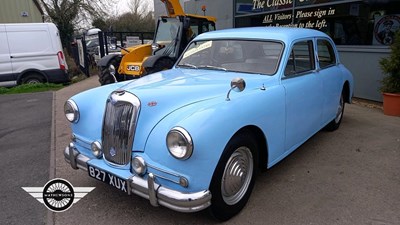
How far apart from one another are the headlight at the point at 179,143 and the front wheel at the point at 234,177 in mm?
371

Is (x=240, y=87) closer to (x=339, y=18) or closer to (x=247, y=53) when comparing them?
(x=247, y=53)

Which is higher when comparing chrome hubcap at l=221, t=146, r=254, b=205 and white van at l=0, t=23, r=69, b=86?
white van at l=0, t=23, r=69, b=86

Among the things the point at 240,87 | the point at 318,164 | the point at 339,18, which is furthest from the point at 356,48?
the point at 240,87

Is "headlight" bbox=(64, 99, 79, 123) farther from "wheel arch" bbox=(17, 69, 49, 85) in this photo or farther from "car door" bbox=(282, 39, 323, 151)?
"wheel arch" bbox=(17, 69, 49, 85)

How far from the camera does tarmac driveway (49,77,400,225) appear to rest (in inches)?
115

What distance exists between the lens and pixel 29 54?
1061 cm

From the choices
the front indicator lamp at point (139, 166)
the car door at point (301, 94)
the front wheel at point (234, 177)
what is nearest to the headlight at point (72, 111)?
the front indicator lamp at point (139, 166)

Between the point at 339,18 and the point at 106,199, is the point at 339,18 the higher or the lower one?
the higher one

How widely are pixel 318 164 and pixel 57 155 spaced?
3552 mm

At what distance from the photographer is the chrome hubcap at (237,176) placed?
9.21 ft

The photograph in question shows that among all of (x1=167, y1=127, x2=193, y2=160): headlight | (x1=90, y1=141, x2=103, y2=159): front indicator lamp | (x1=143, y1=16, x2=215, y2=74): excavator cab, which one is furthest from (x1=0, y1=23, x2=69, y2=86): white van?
(x1=167, y1=127, x2=193, y2=160): headlight

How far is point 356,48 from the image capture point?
762 centimetres

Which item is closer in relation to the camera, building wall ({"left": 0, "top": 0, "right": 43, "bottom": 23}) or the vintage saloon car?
the vintage saloon car

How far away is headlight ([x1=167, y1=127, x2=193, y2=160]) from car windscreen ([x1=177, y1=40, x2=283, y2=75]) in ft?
5.35
